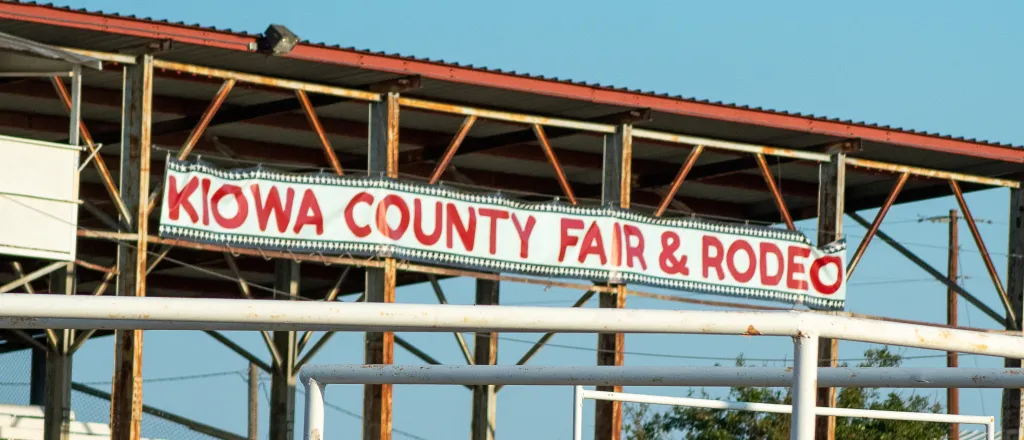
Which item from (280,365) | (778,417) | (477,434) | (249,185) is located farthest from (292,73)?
(778,417)

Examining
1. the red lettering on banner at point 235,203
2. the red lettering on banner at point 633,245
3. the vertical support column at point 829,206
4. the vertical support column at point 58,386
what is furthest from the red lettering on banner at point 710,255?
the vertical support column at point 58,386

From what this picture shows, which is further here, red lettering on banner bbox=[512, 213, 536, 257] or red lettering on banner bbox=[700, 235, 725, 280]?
red lettering on banner bbox=[700, 235, 725, 280]

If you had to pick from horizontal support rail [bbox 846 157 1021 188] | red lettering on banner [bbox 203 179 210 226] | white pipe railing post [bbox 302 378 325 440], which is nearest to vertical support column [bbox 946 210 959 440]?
horizontal support rail [bbox 846 157 1021 188]

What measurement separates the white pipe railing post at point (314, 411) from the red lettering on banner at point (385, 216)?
629 inches

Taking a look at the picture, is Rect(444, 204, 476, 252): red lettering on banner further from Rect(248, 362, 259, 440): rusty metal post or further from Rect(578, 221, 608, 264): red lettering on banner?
Rect(248, 362, 259, 440): rusty metal post

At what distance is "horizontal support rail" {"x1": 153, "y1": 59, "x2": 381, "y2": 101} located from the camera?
822 inches

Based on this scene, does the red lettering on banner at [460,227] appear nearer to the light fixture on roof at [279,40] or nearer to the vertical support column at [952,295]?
the light fixture on roof at [279,40]

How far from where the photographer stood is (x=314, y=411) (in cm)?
583

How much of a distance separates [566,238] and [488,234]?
3.79ft

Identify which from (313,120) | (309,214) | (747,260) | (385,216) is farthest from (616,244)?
(313,120)

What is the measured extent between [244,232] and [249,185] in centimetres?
57

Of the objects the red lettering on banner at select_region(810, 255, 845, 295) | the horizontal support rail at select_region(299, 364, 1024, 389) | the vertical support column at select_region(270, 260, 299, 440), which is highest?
the red lettering on banner at select_region(810, 255, 845, 295)

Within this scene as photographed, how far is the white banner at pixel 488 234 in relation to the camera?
21156 mm

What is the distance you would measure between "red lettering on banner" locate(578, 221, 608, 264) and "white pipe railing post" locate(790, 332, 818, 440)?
1897 centimetres
